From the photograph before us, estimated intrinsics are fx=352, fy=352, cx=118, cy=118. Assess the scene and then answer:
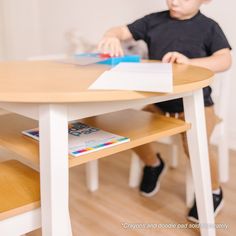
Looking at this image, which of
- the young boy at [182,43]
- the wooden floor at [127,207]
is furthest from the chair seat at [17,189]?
the young boy at [182,43]

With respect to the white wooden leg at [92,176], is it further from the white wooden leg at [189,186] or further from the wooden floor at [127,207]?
the white wooden leg at [189,186]

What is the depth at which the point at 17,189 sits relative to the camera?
72 centimetres

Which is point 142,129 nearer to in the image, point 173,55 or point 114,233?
point 173,55

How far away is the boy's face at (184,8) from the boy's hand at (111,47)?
23 centimetres

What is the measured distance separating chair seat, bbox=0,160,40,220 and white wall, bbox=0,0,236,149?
1.28m

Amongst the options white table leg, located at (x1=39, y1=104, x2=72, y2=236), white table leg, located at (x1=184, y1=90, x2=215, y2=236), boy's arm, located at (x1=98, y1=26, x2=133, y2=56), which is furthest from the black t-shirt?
white table leg, located at (x1=39, y1=104, x2=72, y2=236)

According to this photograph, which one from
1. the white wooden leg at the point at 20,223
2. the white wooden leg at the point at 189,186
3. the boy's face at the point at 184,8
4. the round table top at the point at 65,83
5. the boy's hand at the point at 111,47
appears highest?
the boy's face at the point at 184,8

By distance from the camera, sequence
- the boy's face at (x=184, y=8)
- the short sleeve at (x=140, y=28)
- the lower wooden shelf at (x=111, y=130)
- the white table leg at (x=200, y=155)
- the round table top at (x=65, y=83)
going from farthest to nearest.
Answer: the short sleeve at (x=140, y=28), the boy's face at (x=184, y=8), the white table leg at (x=200, y=155), the lower wooden shelf at (x=111, y=130), the round table top at (x=65, y=83)

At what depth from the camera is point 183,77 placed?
0.80 metres

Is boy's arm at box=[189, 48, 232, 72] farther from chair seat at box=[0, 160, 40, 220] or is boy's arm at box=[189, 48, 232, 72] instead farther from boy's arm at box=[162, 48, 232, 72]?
chair seat at box=[0, 160, 40, 220]

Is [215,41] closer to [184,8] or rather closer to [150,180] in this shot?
[184,8]

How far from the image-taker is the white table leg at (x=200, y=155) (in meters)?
0.92

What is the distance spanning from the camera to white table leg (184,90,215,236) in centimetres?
92

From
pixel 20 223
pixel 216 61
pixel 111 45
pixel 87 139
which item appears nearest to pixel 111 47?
pixel 111 45
